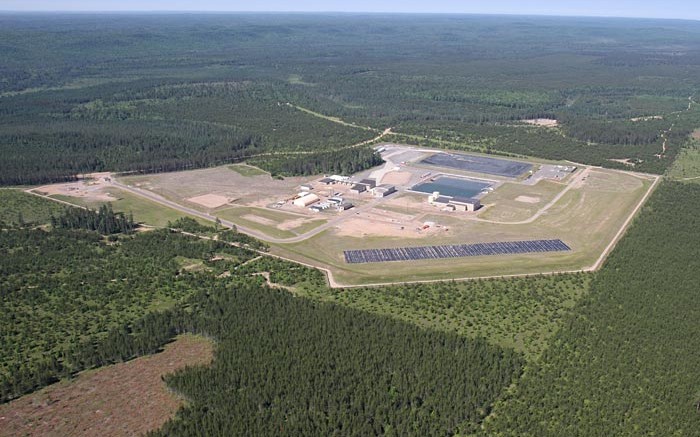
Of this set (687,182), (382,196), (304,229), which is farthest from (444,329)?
(687,182)

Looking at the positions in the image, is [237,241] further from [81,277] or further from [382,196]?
[382,196]

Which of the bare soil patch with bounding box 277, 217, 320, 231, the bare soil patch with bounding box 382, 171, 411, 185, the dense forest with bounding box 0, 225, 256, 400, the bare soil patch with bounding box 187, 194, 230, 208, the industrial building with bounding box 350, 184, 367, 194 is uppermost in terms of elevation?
the industrial building with bounding box 350, 184, 367, 194

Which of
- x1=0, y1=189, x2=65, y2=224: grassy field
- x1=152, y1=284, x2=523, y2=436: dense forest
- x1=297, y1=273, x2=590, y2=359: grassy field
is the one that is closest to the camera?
x1=152, y1=284, x2=523, y2=436: dense forest

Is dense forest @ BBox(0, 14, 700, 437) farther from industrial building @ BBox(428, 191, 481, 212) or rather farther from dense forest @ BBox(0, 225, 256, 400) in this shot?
industrial building @ BBox(428, 191, 481, 212)

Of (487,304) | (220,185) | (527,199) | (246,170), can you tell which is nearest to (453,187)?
(527,199)

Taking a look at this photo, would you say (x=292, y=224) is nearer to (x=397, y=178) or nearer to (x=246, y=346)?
(x=397, y=178)

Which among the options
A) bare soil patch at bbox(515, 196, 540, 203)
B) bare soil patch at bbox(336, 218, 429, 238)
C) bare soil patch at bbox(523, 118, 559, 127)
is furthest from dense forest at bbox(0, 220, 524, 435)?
bare soil patch at bbox(523, 118, 559, 127)
